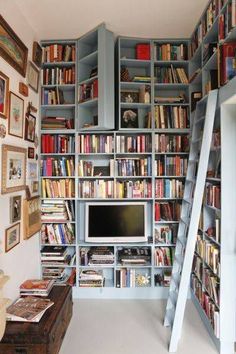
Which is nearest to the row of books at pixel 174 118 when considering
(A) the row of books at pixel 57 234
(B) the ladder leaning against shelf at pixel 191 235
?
(B) the ladder leaning against shelf at pixel 191 235

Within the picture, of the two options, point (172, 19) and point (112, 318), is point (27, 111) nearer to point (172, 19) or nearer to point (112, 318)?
point (172, 19)

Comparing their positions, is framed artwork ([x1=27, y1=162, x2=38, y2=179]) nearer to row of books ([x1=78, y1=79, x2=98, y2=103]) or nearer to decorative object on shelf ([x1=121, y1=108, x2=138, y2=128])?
row of books ([x1=78, y1=79, x2=98, y2=103])

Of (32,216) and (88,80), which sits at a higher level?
(88,80)

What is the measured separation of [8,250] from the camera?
236 centimetres

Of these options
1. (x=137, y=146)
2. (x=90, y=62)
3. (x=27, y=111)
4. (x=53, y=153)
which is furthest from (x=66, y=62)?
(x=137, y=146)

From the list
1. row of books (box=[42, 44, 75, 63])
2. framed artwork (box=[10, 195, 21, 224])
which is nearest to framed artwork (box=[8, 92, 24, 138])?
framed artwork (box=[10, 195, 21, 224])

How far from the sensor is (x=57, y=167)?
3.36 m

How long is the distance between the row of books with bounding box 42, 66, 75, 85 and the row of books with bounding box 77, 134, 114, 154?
2.35ft

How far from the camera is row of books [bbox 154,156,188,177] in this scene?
3.33 metres

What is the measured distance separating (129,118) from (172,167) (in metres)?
0.80

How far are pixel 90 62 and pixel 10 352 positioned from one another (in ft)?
10.00

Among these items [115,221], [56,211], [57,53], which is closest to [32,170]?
[56,211]

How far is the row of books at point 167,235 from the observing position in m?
3.35

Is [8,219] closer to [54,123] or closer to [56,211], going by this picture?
[56,211]
